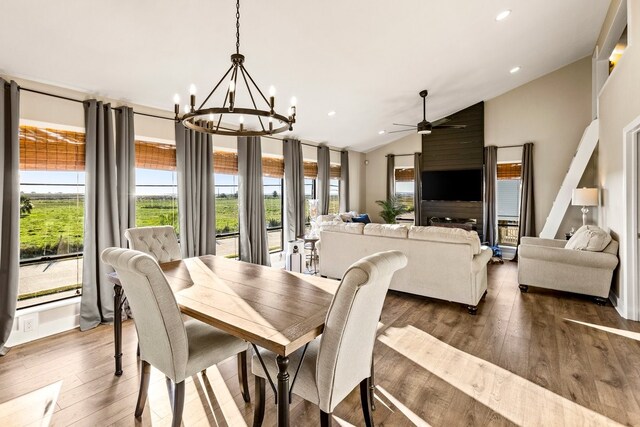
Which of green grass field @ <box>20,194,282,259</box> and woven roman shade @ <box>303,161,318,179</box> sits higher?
woven roman shade @ <box>303,161,318,179</box>

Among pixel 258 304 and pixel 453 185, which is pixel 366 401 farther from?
pixel 453 185

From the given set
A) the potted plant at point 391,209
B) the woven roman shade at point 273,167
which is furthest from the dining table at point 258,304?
the potted plant at point 391,209

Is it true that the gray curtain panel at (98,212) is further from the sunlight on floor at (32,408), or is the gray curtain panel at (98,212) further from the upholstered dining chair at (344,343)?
the upholstered dining chair at (344,343)

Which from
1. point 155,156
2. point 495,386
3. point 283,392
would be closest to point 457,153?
point 495,386

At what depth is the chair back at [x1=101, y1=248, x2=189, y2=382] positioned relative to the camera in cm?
156

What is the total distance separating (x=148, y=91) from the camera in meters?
3.69

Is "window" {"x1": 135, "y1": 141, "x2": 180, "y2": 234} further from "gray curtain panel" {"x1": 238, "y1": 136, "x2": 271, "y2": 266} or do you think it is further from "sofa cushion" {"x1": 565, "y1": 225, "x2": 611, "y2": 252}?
"sofa cushion" {"x1": 565, "y1": 225, "x2": 611, "y2": 252}

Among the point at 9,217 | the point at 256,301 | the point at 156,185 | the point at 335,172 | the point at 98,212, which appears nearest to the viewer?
the point at 256,301

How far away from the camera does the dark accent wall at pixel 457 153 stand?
7.25m

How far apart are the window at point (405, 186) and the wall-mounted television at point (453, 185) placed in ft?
1.46

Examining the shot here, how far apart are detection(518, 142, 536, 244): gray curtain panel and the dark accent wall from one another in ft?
2.62

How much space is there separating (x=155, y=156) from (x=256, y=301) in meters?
3.17

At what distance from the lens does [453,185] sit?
7.47m

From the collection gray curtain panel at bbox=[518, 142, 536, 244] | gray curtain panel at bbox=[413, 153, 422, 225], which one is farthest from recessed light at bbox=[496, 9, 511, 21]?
gray curtain panel at bbox=[413, 153, 422, 225]
